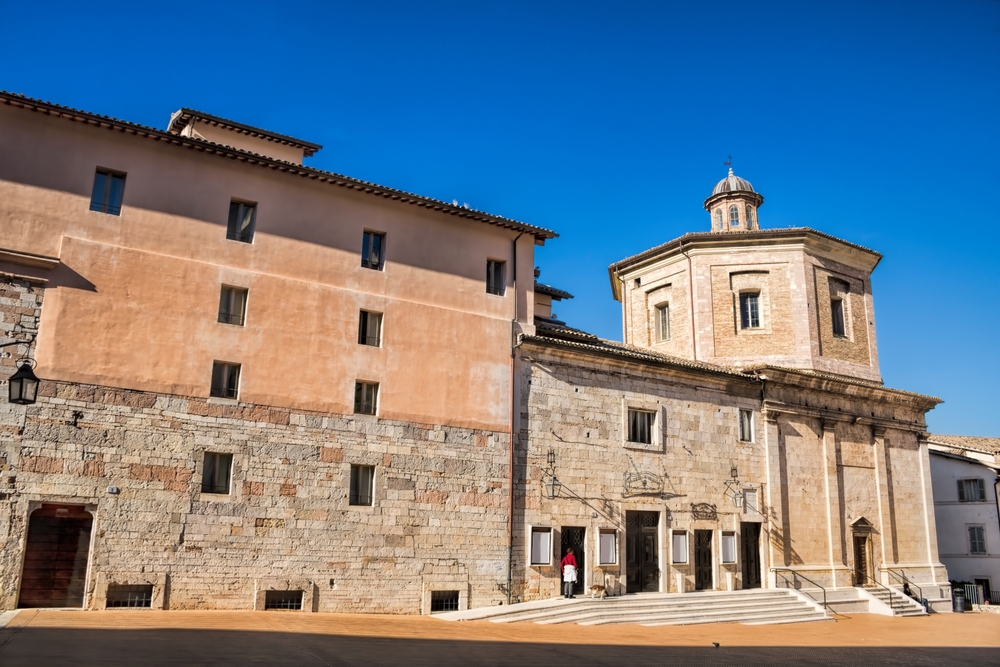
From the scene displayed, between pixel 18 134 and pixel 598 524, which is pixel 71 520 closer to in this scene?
pixel 18 134

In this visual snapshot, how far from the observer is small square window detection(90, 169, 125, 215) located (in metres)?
18.6

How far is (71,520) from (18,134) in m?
8.84

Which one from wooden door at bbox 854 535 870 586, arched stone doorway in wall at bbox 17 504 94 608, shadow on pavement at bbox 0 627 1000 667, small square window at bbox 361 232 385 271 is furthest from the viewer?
wooden door at bbox 854 535 870 586

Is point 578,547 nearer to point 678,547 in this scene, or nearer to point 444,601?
point 678,547

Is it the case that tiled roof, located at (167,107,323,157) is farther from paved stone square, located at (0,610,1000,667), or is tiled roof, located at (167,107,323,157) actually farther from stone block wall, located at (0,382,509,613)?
paved stone square, located at (0,610,1000,667)

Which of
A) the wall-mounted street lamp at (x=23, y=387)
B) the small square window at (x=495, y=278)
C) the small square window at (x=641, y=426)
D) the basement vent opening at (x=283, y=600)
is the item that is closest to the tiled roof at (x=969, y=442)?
the small square window at (x=641, y=426)

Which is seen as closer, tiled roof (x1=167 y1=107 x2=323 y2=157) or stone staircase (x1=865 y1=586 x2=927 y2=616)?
tiled roof (x1=167 y1=107 x2=323 y2=157)

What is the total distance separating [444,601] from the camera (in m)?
21.0

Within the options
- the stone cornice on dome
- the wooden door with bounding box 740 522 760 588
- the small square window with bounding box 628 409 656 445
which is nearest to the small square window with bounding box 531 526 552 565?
the small square window with bounding box 628 409 656 445

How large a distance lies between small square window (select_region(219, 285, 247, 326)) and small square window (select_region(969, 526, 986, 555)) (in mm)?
36295

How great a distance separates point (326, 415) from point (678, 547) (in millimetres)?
12578

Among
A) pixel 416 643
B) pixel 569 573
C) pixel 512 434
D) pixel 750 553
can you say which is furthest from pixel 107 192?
pixel 750 553

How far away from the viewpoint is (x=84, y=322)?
1759 cm

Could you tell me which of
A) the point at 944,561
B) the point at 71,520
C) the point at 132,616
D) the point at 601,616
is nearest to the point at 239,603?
the point at 132,616
